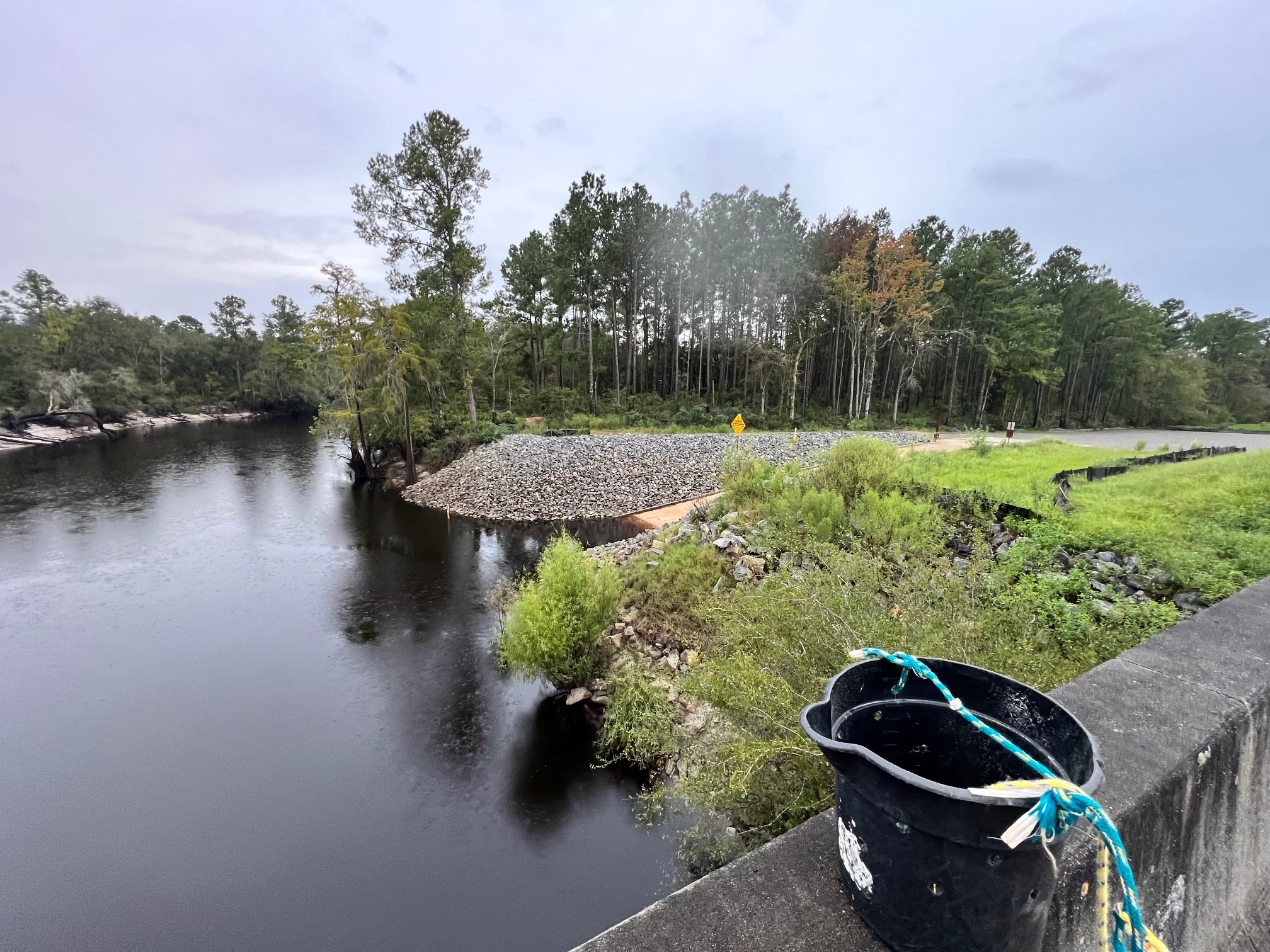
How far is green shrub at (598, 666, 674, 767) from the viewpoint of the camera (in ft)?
16.6

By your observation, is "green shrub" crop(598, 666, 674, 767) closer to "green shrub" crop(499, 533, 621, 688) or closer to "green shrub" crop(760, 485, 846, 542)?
"green shrub" crop(499, 533, 621, 688)

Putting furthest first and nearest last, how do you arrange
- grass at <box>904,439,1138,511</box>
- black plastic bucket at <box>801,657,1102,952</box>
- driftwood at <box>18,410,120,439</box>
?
1. driftwood at <box>18,410,120,439</box>
2. grass at <box>904,439,1138,511</box>
3. black plastic bucket at <box>801,657,1102,952</box>

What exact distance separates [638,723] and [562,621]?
135 cm

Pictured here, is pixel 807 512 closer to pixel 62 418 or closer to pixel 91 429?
pixel 91 429

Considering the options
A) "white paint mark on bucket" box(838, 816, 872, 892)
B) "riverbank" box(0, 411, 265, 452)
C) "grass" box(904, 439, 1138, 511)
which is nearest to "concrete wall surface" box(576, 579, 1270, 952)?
"white paint mark on bucket" box(838, 816, 872, 892)

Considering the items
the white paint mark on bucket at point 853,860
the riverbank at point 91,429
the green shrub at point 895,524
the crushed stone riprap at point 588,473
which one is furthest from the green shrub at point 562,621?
the riverbank at point 91,429

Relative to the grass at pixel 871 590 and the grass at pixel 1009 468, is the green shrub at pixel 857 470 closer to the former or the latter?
the grass at pixel 871 590

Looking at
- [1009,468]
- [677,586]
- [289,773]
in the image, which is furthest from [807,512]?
[289,773]

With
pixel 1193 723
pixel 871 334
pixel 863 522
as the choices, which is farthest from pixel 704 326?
pixel 1193 723

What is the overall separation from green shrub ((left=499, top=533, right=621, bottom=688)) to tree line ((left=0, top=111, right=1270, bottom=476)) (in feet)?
45.5

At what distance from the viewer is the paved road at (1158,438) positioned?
47.5 feet

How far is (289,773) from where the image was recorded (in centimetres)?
567

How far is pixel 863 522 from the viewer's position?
5.95m

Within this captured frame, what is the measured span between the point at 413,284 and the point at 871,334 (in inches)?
741
